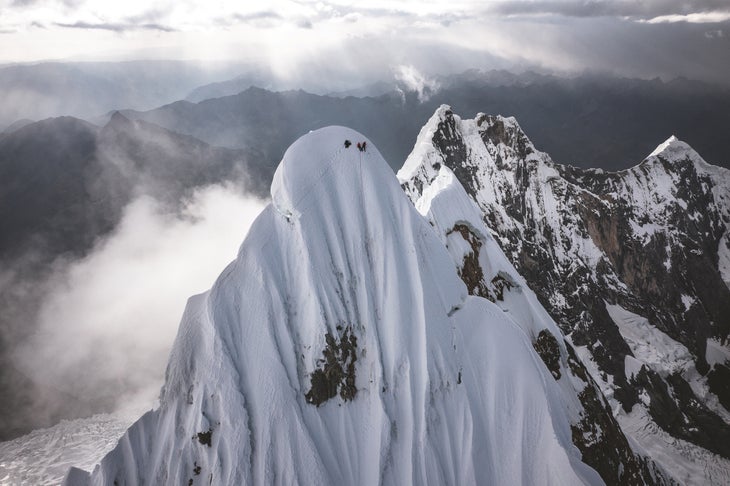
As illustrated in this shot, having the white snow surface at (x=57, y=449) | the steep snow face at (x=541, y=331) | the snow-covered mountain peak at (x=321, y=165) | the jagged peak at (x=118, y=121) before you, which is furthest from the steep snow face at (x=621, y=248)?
the jagged peak at (x=118, y=121)

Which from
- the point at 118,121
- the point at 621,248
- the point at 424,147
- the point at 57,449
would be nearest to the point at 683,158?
the point at 621,248

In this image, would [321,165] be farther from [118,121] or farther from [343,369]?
[118,121]

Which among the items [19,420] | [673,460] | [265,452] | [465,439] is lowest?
[673,460]

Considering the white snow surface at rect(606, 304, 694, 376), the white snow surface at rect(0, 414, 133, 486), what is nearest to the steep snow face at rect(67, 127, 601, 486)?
the white snow surface at rect(0, 414, 133, 486)

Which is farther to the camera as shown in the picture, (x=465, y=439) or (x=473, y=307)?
(x=473, y=307)

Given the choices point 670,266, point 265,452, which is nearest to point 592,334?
point 670,266

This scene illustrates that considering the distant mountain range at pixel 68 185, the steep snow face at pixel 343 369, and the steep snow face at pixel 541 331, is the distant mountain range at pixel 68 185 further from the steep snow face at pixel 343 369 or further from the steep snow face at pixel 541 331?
the steep snow face at pixel 541 331

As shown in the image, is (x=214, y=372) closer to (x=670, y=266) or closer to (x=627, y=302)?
(x=627, y=302)
